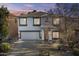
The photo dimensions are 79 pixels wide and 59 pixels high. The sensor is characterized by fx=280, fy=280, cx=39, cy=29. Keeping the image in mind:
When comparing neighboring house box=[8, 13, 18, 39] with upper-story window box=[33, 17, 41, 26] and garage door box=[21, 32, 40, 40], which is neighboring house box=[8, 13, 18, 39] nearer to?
garage door box=[21, 32, 40, 40]

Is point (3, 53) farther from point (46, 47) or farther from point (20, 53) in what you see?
point (46, 47)

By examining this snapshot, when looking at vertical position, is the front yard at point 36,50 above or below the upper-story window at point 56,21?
below

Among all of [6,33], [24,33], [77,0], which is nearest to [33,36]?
[24,33]

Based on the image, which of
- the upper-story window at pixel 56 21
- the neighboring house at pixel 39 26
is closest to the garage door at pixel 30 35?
the neighboring house at pixel 39 26

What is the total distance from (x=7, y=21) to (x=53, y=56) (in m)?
0.62

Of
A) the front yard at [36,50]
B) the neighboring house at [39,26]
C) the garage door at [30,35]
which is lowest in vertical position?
the front yard at [36,50]

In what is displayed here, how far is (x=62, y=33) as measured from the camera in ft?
9.91

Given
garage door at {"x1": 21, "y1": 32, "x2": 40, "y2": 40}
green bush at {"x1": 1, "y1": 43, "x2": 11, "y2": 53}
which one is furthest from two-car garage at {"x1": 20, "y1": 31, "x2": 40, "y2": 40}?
green bush at {"x1": 1, "y1": 43, "x2": 11, "y2": 53}

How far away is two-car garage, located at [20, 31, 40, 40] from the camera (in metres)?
3.00

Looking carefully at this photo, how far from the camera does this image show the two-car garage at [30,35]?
3.00m

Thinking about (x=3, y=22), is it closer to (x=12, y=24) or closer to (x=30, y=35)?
(x=12, y=24)

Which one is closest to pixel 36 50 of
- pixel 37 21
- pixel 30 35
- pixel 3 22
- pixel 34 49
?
pixel 34 49

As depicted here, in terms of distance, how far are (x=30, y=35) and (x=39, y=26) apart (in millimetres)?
137

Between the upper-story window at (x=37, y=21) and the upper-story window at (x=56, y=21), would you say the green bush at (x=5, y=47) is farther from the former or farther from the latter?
the upper-story window at (x=56, y=21)
